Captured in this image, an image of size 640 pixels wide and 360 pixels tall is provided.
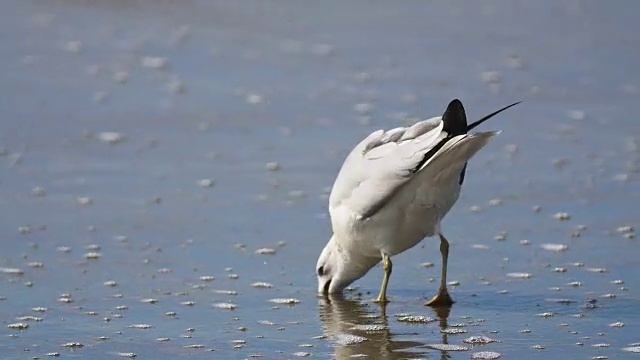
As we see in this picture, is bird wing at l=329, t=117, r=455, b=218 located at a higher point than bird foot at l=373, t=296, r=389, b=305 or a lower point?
higher

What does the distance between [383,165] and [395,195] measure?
0.50 ft

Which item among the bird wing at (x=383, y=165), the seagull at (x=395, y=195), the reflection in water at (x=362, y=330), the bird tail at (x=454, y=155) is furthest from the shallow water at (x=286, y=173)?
the bird tail at (x=454, y=155)

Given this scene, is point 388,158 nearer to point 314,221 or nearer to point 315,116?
point 314,221

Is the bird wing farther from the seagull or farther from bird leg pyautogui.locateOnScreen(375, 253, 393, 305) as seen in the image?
bird leg pyautogui.locateOnScreen(375, 253, 393, 305)

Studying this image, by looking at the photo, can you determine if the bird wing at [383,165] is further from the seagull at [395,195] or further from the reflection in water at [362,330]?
the reflection in water at [362,330]

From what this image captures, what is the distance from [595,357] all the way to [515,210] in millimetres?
2502

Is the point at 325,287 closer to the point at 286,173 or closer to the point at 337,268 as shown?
the point at 337,268

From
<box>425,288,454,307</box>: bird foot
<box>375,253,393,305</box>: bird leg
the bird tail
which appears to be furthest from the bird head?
the bird tail

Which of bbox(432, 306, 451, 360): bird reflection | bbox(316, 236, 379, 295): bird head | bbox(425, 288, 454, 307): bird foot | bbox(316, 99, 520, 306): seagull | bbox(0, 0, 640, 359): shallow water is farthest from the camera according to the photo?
bbox(316, 236, 379, 295): bird head

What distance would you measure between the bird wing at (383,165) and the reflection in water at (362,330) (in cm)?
48

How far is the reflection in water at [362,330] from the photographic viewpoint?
5.47m

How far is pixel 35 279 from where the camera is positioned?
6.55m

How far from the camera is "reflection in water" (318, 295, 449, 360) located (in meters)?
5.47

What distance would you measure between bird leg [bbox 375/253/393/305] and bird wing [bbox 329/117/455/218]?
0.82 ft
